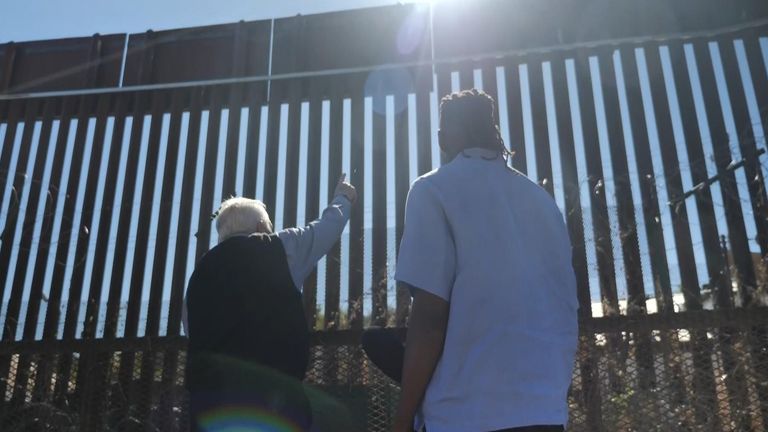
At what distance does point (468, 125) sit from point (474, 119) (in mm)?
23

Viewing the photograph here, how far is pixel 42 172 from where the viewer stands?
4492 millimetres

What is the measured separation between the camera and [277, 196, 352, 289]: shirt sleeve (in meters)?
2.44

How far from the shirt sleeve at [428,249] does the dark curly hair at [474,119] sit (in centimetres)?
22

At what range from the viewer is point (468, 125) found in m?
1.77

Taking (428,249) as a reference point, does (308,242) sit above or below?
above

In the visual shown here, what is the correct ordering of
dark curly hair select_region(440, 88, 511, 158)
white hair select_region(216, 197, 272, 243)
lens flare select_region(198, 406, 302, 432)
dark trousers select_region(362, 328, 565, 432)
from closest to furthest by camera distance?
dark trousers select_region(362, 328, 565, 432)
dark curly hair select_region(440, 88, 511, 158)
lens flare select_region(198, 406, 302, 432)
white hair select_region(216, 197, 272, 243)

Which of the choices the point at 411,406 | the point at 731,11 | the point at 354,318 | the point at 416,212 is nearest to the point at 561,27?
the point at 731,11

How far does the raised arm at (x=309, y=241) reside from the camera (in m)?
2.44

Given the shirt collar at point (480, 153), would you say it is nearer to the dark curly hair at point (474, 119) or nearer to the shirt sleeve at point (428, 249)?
the dark curly hair at point (474, 119)

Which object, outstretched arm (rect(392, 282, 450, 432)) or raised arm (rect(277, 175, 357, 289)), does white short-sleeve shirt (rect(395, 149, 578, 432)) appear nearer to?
outstretched arm (rect(392, 282, 450, 432))

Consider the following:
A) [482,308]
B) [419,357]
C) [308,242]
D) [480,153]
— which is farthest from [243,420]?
[480,153]

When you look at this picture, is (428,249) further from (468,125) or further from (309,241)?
(309,241)

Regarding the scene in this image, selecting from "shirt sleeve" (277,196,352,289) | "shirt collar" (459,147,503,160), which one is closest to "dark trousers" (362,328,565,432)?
"shirt collar" (459,147,503,160)

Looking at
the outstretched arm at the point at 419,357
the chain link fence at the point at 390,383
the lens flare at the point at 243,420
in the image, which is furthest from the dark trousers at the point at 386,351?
the chain link fence at the point at 390,383
